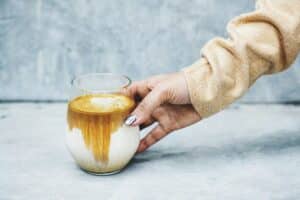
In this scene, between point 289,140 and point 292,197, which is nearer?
point 292,197

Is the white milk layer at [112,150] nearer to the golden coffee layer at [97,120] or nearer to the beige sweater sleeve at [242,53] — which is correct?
the golden coffee layer at [97,120]

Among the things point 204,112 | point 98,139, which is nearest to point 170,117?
point 204,112

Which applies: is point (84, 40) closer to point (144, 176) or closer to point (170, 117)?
point (170, 117)

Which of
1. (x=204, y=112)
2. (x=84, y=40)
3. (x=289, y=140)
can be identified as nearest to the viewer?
(x=204, y=112)

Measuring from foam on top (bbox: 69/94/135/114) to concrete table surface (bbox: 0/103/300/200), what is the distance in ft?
0.40

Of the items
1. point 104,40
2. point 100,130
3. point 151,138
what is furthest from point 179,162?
point 104,40

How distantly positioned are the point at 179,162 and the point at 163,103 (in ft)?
0.36

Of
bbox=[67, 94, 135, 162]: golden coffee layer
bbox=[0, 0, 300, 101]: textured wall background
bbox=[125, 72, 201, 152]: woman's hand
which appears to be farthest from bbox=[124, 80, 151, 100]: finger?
bbox=[0, 0, 300, 101]: textured wall background

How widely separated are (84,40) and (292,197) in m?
0.64

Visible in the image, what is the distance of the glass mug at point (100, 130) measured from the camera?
3.18ft

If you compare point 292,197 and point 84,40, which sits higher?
point 84,40

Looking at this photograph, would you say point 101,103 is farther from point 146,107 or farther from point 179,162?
point 179,162

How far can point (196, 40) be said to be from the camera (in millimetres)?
1381

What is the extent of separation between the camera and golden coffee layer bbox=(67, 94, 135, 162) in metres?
0.97
